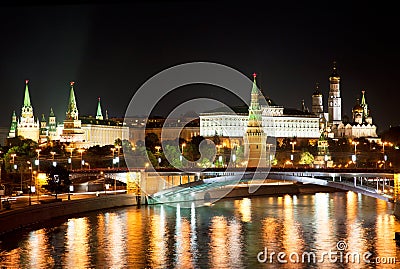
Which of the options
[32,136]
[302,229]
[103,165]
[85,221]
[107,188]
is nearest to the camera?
[302,229]

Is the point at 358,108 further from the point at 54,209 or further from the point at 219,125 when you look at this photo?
the point at 54,209

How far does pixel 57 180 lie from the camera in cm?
2728

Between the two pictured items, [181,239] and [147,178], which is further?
[147,178]

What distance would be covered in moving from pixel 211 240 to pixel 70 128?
45.4 metres

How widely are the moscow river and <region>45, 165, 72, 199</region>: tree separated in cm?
294

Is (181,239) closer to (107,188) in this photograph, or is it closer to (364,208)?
(364,208)

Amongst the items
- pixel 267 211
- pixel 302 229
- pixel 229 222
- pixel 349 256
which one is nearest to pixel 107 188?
pixel 267 211

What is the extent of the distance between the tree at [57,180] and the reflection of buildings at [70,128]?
29033 mm

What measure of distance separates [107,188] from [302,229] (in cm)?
1223

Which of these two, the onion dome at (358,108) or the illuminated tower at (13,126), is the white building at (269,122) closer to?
the onion dome at (358,108)

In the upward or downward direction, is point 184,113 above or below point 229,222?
above

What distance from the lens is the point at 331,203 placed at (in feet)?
94.7

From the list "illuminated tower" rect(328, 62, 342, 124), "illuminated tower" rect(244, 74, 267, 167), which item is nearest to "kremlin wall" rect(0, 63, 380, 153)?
"illuminated tower" rect(328, 62, 342, 124)

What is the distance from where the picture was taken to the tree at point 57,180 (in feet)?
88.9
